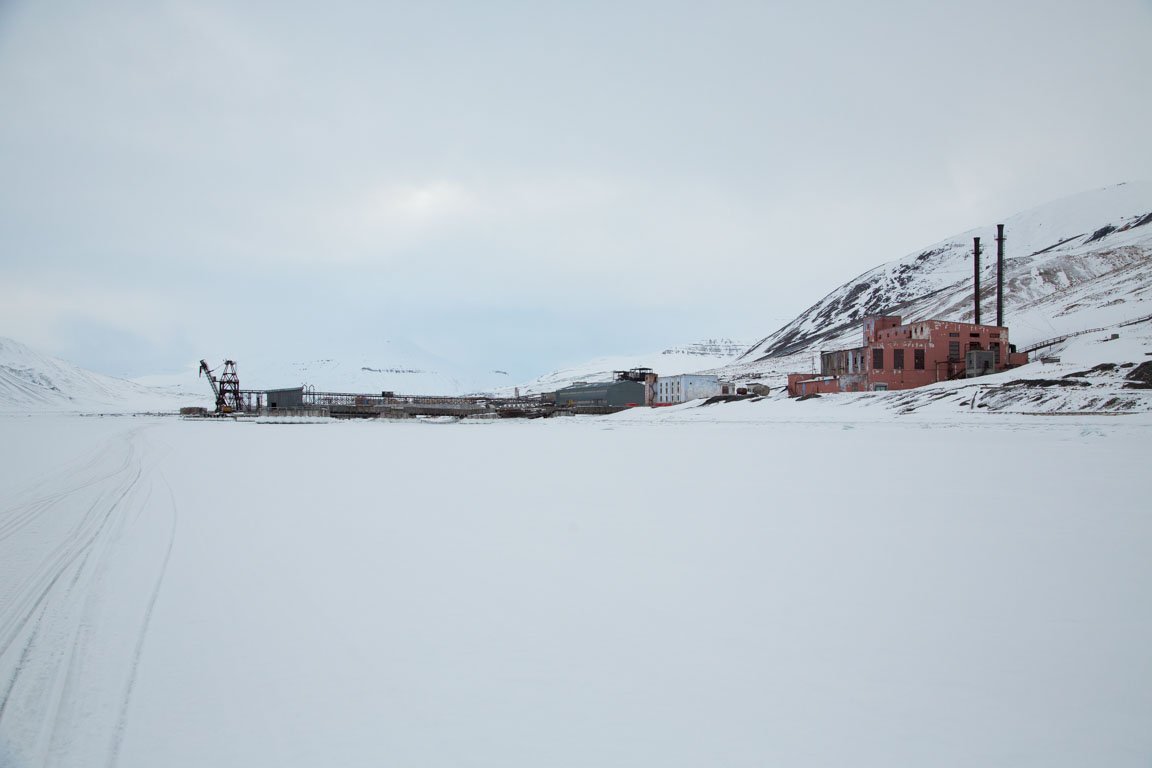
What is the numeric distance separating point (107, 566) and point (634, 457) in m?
14.3

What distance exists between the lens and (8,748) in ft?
10.9

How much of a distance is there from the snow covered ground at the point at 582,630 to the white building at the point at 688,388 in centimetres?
6980

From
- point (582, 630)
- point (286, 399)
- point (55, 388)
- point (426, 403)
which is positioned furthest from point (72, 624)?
point (55, 388)

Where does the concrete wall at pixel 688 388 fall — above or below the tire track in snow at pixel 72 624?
above

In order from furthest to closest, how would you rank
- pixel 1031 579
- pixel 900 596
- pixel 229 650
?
pixel 1031 579 < pixel 900 596 < pixel 229 650

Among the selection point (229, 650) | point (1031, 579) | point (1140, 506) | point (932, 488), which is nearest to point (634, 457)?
point (932, 488)

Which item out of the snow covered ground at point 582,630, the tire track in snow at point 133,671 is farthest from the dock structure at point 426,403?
the tire track in snow at point 133,671

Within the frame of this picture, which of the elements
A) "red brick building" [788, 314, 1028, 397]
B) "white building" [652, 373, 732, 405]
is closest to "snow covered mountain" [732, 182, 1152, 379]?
"red brick building" [788, 314, 1028, 397]

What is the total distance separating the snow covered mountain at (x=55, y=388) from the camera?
11231 cm

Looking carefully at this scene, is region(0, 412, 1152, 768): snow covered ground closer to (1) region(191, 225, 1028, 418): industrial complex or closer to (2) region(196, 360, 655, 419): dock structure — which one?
(1) region(191, 225, 1028, 418): industrial complex

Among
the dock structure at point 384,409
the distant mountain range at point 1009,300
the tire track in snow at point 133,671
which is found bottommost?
the tire track in snow at point 133,671

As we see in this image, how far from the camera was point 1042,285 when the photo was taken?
4719 inches

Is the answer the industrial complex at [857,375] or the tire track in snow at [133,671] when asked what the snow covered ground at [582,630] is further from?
the industrial complex at [857,375]

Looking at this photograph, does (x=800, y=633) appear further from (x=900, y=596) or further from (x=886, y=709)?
(x=900, y=596)
